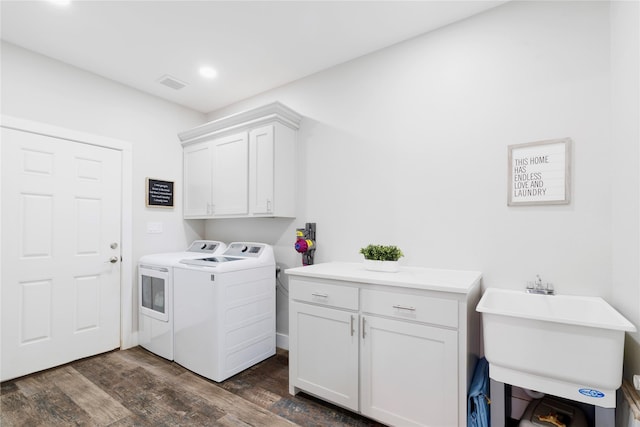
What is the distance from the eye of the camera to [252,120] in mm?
2818

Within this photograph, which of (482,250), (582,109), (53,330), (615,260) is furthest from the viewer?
(53,330)

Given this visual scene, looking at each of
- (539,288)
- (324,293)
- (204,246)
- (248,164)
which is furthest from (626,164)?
(204,246)

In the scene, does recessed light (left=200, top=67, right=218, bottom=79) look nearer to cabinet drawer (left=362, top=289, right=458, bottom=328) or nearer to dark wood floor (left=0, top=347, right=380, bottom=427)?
cabinet drawer (left=362, top=289, right=458, bottom=328)

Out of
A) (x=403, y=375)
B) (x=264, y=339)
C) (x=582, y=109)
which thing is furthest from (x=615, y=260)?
(x=264, y=339)

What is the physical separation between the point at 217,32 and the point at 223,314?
2202mm

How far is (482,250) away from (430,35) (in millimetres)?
1660

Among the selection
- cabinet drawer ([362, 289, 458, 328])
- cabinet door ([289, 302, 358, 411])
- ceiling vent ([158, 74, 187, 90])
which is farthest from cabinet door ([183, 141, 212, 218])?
cabinet drawer ([362, 289, 458, 328])

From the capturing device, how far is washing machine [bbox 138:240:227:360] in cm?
267

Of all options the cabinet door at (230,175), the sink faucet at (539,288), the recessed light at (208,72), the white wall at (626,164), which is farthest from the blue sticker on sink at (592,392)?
the recessed light at (208,72)

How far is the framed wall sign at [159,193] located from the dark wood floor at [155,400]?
161cm

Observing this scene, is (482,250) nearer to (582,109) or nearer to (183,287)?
(582,109)

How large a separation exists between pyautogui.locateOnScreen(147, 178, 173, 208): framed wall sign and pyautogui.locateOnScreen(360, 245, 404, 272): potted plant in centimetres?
248

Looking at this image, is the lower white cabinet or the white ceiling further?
the white ceiling

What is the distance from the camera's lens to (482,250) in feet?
6.54
